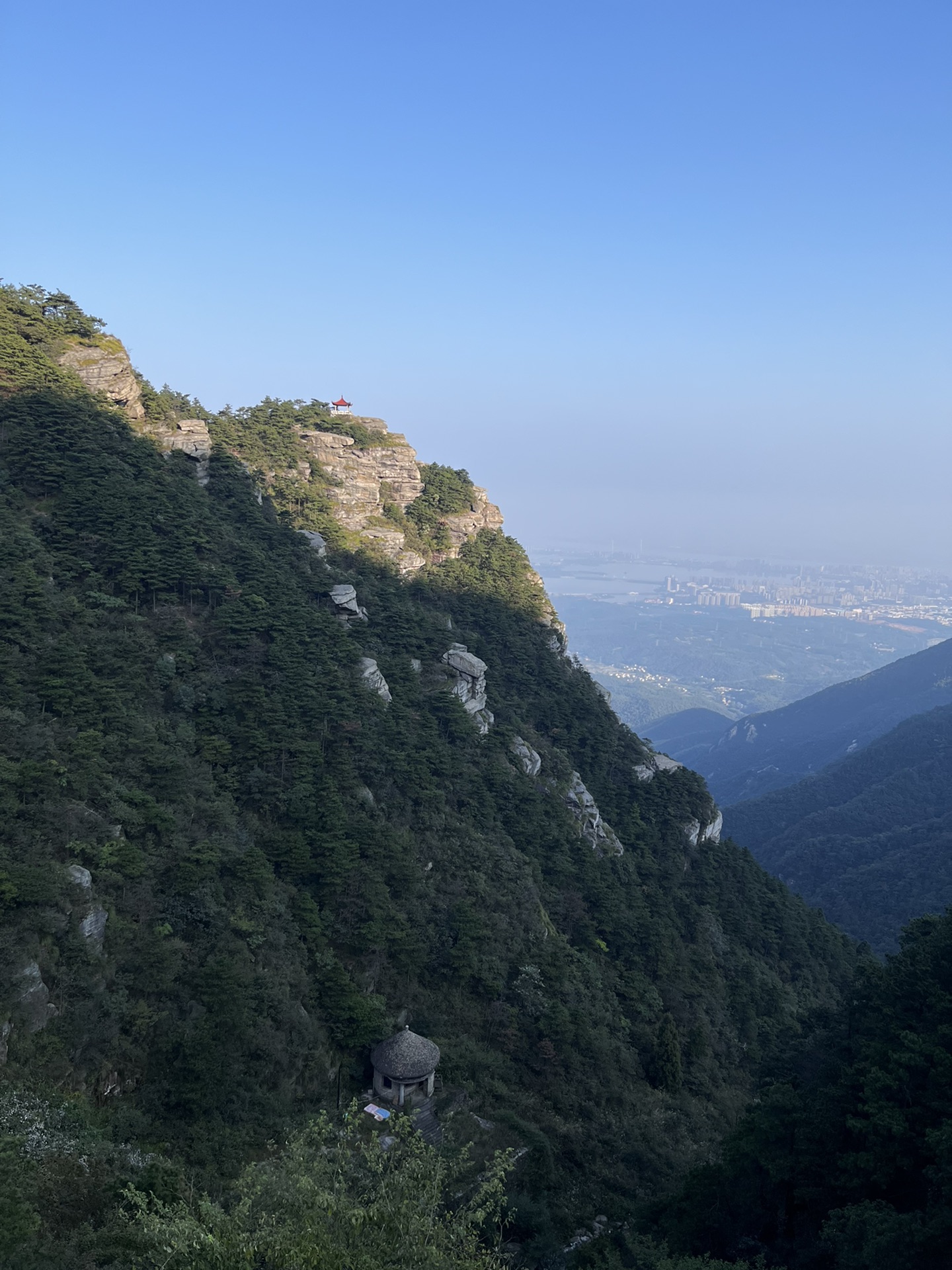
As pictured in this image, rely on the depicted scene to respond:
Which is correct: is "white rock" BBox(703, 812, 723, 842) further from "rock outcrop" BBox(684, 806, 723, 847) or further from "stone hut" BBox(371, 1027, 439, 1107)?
"stone hut" BBox(371, 1027, 439, 1107)

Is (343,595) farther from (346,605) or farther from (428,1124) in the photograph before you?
(428,1124)

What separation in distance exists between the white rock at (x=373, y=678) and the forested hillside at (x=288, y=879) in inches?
12.9

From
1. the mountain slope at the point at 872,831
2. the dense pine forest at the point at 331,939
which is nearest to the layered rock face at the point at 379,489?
the dense pine forest at the point at 331,939

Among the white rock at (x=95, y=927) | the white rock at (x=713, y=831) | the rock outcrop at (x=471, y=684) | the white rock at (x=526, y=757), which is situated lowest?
the white rock at (x=713, y=831)

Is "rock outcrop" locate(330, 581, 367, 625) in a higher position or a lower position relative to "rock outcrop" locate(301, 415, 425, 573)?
lower

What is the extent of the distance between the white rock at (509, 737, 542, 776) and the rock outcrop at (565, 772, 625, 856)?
6.74 feet

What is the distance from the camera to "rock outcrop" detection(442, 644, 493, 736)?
35.0 metres

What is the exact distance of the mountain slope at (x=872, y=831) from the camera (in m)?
57.1

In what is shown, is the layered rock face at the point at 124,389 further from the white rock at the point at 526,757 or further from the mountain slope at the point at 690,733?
the mountain slope at the point at 690,733

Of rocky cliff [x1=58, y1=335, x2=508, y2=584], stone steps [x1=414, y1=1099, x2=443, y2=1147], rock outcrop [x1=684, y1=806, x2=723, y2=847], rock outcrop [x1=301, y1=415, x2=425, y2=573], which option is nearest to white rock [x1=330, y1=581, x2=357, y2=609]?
rocky cliff [x1=58, y1=335, x2=508, y2=584]

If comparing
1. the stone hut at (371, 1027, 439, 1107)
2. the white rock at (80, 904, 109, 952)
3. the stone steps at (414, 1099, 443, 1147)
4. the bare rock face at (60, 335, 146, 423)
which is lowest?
the stone steps at (414, 1099, 443, 1147)

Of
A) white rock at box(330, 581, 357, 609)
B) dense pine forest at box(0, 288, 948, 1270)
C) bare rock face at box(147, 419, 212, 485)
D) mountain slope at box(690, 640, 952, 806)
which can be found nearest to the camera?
dense pine forest at box(0, 288, 948, 1270)

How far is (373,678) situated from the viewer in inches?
1231

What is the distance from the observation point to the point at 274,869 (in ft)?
74.1
